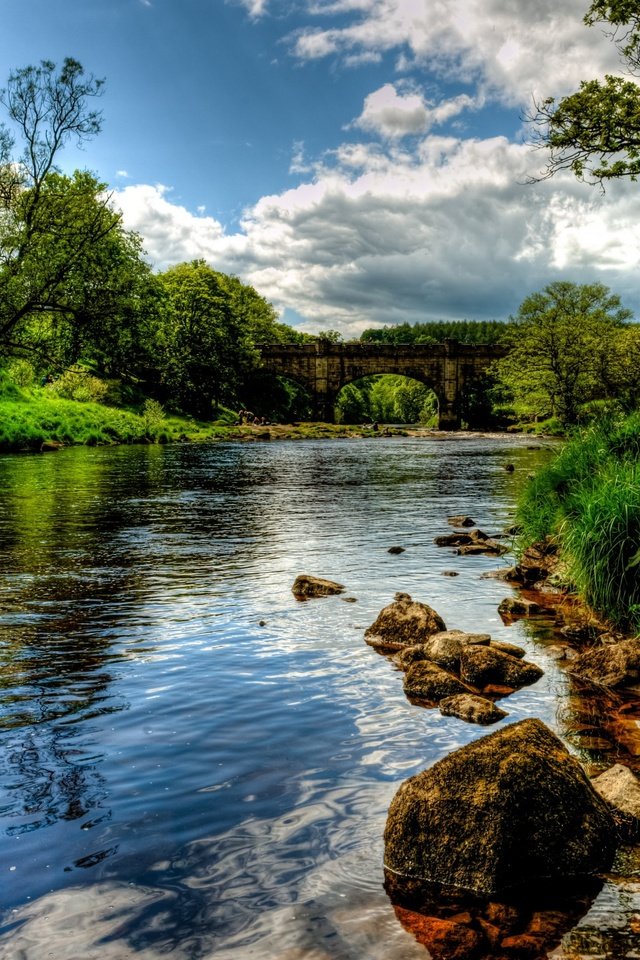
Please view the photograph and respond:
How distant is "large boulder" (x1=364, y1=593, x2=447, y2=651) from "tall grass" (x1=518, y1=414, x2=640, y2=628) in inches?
83.7

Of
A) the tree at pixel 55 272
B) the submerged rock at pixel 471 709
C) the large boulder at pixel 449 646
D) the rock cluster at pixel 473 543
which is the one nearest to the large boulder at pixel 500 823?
the submerged rock at pixel 471 709

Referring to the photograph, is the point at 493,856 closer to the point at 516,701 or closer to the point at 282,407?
the point at 516,701

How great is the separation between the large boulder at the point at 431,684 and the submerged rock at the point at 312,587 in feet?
11.9

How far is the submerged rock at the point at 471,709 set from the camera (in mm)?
6223

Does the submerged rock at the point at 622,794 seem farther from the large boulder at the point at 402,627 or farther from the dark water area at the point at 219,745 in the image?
the large boulder at the point at 402,627

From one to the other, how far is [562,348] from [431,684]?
4866 centimetres

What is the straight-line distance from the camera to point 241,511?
1955cm

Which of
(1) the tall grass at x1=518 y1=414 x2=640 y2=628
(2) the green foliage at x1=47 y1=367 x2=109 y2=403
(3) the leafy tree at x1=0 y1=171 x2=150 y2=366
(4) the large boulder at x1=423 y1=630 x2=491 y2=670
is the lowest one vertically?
(4) the large boulder at x1=423 y1=630 x2=491 y2=670

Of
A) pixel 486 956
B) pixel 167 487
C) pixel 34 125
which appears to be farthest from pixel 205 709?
pixel 34 125

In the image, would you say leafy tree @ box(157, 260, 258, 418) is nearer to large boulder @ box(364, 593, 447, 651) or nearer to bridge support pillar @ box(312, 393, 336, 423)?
bridge support pillar @ box(312, 393, 336, 423)

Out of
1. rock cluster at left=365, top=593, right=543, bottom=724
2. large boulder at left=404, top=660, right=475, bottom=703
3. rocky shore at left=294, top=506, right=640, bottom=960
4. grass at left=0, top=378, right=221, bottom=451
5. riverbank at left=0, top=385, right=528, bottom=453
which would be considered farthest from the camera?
riverbank at left=0, top=385, right=528, bottom=453

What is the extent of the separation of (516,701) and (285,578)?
5.54m

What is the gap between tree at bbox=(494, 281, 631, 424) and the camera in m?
45.3

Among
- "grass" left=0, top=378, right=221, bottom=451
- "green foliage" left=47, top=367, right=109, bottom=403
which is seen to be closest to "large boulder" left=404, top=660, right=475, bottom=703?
"grass" left=0, top=378, right=221, bottom=451
